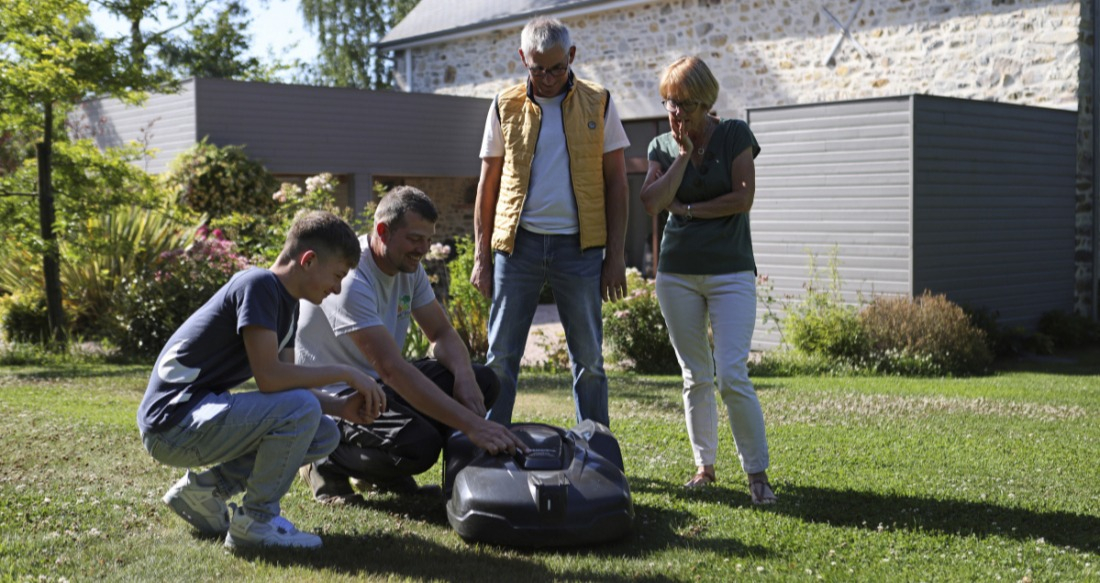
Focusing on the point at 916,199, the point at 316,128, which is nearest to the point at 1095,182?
the point at 916,199

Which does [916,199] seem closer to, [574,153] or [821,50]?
[821,50]

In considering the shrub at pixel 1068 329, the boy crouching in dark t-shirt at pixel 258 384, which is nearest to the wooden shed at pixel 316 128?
the shrub at pixel 1068 329

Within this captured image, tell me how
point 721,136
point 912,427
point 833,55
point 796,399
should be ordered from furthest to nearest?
1. point 833,55
2. point 796,399
3. point 912,427
4. point 721,136

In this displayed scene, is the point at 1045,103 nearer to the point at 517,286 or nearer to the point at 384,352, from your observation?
the point at 517,286

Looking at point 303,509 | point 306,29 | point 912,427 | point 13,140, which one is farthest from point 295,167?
point 306,29

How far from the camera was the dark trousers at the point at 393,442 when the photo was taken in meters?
4.50

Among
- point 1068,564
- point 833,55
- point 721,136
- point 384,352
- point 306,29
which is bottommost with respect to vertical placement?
point 1068,564

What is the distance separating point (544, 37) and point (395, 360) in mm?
1545

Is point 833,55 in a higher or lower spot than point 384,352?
higher

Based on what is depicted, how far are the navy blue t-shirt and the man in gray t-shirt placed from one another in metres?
0.46

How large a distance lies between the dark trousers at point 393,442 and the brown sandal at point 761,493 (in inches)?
50.8

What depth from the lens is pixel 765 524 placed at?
14.6ft

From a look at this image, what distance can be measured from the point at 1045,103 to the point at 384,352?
1155 centimetres

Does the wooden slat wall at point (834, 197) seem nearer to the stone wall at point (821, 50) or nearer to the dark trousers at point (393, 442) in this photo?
the stone wall at point (821, 50)
